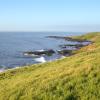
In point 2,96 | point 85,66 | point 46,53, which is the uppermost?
point 85,66

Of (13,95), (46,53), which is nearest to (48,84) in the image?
(13,95)

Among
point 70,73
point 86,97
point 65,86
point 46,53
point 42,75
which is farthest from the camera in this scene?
point 46,53

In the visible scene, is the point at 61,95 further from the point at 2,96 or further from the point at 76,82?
the point at 2,96

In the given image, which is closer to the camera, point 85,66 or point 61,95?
point 61,95

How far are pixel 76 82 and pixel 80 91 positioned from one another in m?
1.22

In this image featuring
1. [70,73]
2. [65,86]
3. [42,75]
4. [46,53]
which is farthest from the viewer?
[46,53]

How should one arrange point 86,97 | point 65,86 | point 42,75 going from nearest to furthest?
point 86,97 → point 65,86 → point 42,75

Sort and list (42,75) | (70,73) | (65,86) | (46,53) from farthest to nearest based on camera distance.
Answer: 1. (46,53)
2. (42,75)
3. (70,73)
4. (65,86)

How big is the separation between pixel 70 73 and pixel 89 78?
6.35ft

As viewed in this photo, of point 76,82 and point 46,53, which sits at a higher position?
point 76,82

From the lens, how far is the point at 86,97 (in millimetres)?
17812

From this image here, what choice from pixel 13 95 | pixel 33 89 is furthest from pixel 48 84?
pixel 13 95

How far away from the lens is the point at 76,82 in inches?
771

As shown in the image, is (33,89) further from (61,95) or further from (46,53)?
(46,53)
